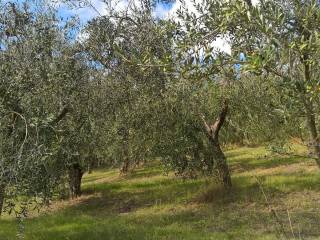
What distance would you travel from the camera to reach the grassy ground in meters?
13.9

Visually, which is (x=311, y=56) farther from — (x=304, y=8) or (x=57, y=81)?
(x=57, y=81)

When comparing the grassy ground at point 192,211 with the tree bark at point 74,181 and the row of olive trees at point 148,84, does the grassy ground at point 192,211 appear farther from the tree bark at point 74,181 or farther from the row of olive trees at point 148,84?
the row of olive trees at point 148,84

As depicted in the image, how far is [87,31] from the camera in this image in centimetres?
1298

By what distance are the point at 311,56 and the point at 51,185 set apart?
31.1 ft

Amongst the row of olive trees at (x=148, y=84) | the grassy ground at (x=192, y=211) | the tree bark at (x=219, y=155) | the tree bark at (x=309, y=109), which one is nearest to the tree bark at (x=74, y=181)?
the grassy ground at (x=192, y=211)

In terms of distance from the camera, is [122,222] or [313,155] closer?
[313,155]

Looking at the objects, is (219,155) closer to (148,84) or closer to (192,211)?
(192,211)

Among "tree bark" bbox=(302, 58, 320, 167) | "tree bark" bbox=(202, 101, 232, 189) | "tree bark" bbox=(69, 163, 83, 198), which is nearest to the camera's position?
"tree bark" bbox=(302, 58, 320, 167)

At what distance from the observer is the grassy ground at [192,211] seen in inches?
547

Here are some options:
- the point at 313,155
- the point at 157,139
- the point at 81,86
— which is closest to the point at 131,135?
the point at 157,139

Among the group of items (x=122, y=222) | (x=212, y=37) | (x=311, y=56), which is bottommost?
(x=122, y=222)

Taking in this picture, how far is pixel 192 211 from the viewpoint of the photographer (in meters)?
17.8

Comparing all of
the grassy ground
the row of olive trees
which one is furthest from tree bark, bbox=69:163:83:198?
the row of olive trees

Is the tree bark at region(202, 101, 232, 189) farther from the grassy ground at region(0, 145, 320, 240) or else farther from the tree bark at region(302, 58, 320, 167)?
the tree bark at region(302, 58, 320, 167)
